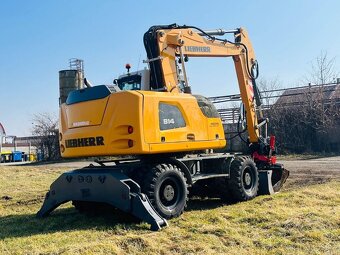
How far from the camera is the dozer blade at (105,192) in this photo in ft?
22.6

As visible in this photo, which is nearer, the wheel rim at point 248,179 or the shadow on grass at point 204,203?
the shadow on grass at point 204,203

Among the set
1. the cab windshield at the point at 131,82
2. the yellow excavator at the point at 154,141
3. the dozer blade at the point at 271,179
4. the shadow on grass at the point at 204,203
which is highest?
the cab windshield at the point at 131,82

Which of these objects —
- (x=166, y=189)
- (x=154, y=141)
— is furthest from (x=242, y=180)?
(x=154, y=141)

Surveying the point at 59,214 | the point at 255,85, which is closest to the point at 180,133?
the point at 59,214

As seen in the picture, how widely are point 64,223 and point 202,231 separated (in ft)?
8.62

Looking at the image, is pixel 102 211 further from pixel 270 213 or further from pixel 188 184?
pixel 270 213

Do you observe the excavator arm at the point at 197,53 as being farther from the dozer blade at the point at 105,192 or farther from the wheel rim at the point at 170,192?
the dozer blade at the point at 105,192

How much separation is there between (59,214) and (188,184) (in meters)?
2.65

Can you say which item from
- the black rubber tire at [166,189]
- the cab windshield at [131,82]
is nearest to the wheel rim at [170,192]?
the black rubber tire at [166,189]

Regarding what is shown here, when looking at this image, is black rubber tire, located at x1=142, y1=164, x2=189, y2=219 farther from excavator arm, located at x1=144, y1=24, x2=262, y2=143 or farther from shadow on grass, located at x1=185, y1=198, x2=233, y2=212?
excavator arm, located at x1=144, y1=24, x2=262, y2=143

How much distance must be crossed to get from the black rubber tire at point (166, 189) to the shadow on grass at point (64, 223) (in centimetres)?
50

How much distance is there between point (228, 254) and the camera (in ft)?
17.3

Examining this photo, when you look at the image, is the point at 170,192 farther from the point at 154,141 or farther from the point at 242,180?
the point at 242,180

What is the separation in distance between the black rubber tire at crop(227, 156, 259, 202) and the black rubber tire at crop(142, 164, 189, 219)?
1625 millimetres
